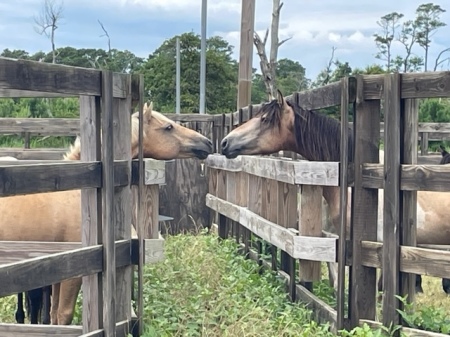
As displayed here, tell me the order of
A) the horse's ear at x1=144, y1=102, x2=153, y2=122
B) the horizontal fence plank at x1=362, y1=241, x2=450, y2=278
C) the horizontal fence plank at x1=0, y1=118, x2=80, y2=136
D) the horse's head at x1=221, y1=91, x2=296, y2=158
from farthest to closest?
the horizontal fence plank at x1=0, y1=118, x2=80, y2=136 < the horse's ear at x1=144, y1=102, x2=153, y2=122 < the horse's head at x1=221, y1=91, x2=296, y2=158 < the horizontal fence plank at x1=362, y1=241, x2=450, y2=278

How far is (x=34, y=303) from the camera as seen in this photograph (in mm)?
5297

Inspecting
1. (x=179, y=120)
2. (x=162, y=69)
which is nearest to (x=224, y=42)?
(x=162, y=69)

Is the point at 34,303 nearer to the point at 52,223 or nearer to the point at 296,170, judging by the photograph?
the point at 52,223

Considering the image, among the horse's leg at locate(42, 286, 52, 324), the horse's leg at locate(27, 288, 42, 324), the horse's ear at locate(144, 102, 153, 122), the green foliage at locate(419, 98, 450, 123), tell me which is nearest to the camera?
the horse's leg at locate(42, 286, 52, 324)

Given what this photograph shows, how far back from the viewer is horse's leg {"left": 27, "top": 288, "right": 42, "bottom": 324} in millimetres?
5262

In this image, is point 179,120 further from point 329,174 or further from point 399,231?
point 399,231

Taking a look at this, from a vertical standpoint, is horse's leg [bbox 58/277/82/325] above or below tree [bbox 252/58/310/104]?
below

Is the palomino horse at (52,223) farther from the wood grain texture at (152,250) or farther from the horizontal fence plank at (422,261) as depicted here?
the horizontal fence plank at (422,261)

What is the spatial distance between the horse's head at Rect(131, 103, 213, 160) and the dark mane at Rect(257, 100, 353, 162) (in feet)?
3.20

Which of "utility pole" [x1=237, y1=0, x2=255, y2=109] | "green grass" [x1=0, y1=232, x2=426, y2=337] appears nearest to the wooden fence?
"green grass" [x1=0, y1=232, x2=426, y2=337]

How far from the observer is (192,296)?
5.33m

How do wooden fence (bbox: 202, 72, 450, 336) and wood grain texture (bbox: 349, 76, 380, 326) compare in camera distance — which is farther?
wood grain texture (bbox: 349, 76, 380, 326)

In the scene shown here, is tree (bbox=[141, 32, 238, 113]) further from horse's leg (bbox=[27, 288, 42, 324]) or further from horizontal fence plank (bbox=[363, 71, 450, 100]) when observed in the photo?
horizontal fence plank (bbox=[363, 71, 450, 100])

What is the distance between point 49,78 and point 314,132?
2.79 metres
